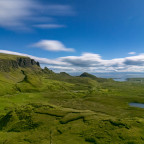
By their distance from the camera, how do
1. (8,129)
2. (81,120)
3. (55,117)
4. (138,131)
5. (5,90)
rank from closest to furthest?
(138,131), (8,129), (81,120), (55,117), (5,90)

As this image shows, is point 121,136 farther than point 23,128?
No

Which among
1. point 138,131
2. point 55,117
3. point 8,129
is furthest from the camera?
point 55,117

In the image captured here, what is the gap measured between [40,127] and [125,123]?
4470 centimetres

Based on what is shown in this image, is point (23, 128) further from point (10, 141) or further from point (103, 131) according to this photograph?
point (103, 131)

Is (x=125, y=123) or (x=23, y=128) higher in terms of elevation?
(x=125, y=123)

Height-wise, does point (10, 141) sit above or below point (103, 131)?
below

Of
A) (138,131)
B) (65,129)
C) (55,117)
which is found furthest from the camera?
(55,117)

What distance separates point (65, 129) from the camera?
62719 millimetres

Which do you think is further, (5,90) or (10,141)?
(5,90)

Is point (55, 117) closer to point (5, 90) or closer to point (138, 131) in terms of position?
point (138, 131)

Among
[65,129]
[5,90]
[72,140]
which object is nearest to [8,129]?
[65,129]

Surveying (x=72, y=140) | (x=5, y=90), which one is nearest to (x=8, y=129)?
(x=72, y=140)

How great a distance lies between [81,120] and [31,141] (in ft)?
97.5

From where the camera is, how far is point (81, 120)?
7250cm
